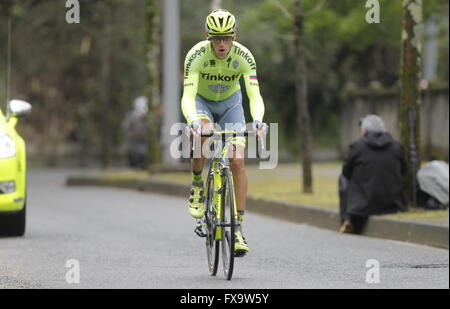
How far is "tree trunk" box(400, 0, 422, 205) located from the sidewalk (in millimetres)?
852

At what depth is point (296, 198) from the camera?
55.0 feet

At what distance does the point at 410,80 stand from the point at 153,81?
9765 mm

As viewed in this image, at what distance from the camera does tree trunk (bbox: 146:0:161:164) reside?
23.7m

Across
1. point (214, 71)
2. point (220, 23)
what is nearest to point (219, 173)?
point (214, 71)

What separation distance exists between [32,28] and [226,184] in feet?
77.4

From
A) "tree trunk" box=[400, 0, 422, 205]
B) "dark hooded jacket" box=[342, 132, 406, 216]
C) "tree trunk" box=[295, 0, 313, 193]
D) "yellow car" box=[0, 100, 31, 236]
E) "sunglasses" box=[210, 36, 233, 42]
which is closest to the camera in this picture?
"sunglasses" box=[210, 36, 233, 42]

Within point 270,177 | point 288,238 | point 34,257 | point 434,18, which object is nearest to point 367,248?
point 288,238

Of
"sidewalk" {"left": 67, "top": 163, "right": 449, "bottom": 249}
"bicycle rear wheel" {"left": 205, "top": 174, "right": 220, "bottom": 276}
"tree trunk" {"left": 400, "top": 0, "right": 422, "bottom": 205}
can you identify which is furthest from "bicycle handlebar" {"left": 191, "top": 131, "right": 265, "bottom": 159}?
"tree trunk" {"left": 400, "top": 0, "right": 422, "bottom": 205}

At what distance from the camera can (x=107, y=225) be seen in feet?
49.2

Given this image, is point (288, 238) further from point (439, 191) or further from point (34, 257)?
point (34, 257)

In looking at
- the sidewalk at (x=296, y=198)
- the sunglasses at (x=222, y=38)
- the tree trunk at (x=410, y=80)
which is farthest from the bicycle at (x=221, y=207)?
the tree trunk at (x=410, y=80)

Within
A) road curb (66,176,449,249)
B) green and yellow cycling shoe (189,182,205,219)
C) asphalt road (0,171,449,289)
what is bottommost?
asphalt road (0,171,449,289)

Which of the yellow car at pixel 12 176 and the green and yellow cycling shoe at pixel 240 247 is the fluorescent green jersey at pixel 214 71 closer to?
the green and yellow cycling shoe at pixel 240 247

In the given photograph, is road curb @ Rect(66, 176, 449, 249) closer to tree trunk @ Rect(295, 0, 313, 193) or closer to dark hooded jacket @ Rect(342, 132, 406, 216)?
dark hooded jacket @ Rect(342, 132, 406, 216)
